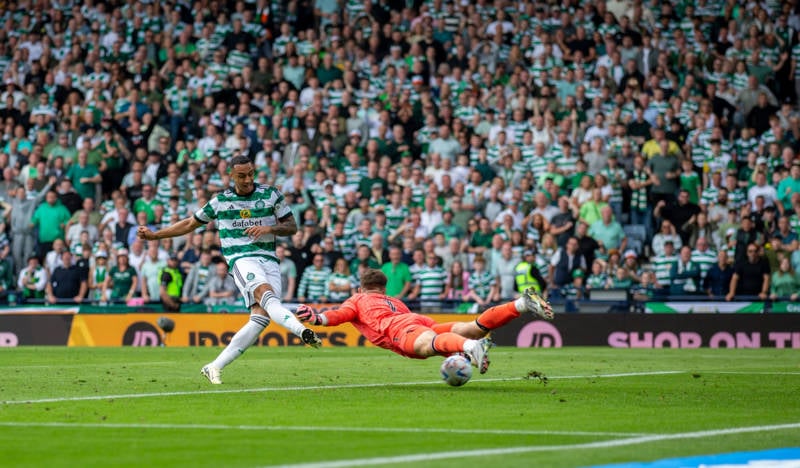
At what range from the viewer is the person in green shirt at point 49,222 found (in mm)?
29375

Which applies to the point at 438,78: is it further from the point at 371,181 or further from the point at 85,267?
the point at 85,267

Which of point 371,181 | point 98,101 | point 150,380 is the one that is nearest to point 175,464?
point 150,380

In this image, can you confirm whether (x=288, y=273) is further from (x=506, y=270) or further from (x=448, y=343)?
(x=448, y=343)

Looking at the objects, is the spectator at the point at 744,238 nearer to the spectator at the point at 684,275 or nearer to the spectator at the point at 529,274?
the spectator at the point at 684,275

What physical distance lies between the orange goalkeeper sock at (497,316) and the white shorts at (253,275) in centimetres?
218

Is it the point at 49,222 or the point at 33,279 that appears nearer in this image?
the point at 33,279

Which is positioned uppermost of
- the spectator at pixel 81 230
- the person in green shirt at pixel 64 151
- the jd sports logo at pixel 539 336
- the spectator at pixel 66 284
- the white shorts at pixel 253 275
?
the person in green shirt at pixel 64 151

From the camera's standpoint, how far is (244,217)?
14.0m

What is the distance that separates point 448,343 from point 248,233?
2847mm

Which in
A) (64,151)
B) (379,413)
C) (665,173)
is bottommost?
(379,413)

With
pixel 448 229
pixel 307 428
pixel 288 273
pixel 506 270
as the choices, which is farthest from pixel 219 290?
pixel 307 428

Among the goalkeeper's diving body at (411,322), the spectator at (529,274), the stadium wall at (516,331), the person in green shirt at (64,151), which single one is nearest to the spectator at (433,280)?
the stadium wall at (516,331)

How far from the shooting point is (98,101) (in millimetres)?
31734

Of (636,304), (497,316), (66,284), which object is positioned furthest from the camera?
(66,284)
